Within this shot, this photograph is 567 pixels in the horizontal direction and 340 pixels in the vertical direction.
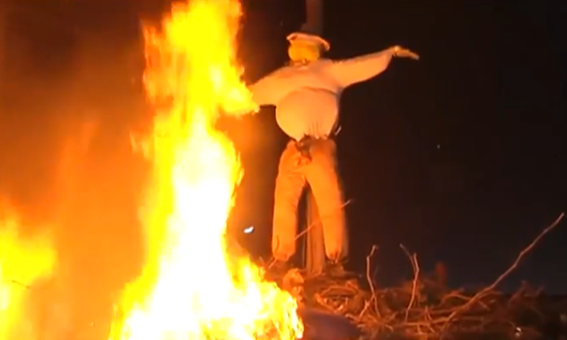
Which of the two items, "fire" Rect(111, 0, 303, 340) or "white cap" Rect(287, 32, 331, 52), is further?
"white cap" Rect(287, 32, 331, 52)

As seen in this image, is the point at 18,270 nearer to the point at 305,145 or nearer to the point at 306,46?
the point at 305,145

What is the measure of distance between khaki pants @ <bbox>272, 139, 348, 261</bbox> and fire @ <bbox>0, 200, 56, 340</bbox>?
0.77 meters

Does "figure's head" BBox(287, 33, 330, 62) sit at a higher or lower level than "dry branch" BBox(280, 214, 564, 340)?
higher

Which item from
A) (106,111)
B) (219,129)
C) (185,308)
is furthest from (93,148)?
(185,308)

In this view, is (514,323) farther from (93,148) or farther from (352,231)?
(93,148)

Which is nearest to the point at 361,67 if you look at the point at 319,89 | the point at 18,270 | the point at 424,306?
the point at 319,89

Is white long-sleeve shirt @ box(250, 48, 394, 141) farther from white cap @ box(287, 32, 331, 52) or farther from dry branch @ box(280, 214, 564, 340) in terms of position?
dry branch @ box(280, 214, 564, 340)

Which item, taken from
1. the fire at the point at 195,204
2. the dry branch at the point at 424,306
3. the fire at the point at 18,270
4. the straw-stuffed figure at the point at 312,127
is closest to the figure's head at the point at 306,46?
the straw-stuffed figure at the point at 312,127

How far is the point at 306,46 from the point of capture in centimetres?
276

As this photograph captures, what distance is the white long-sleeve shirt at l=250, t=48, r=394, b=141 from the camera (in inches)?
108

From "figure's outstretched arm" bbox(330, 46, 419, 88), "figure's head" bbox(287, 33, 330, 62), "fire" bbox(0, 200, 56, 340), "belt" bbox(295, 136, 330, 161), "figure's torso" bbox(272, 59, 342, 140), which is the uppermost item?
"figure's head" bbox(287, 33, 330, 62)

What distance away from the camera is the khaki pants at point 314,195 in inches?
104

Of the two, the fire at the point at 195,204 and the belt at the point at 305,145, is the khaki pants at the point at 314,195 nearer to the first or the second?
the belt at the point at 305,145

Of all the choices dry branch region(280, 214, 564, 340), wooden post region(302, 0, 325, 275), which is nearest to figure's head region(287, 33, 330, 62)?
wooden post region(302, 0, 325, 275)
